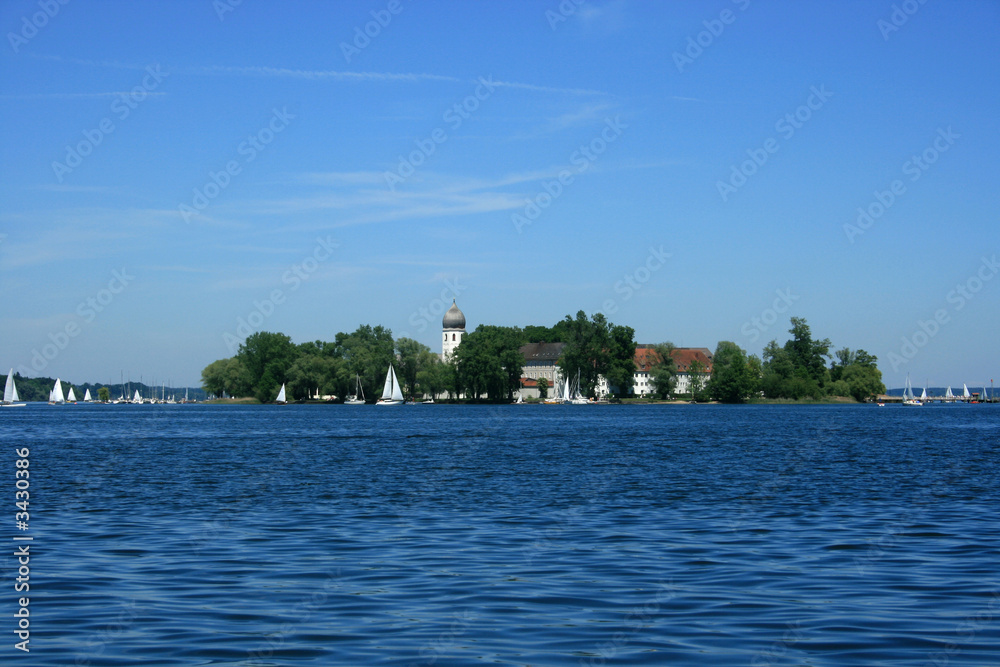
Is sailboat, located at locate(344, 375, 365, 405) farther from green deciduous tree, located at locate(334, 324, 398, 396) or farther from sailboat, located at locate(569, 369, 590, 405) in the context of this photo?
sailboat, located at locate(569, 369, 590, 405)

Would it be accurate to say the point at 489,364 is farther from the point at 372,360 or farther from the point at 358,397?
the point at 358,397

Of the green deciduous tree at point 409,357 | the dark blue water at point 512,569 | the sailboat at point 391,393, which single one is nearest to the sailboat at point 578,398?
the green deciduous tree at point 409,357

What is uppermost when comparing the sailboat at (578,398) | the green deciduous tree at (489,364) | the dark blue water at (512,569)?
the green deciduous tree at (489,364)

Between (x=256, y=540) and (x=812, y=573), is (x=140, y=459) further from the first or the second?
(x=812, y=573)

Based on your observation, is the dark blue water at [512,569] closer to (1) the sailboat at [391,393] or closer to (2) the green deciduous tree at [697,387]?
(1) the sailboat at [391,393]

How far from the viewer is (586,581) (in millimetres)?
14438

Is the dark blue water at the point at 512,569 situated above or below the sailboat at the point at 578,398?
below

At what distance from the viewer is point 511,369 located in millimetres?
174875

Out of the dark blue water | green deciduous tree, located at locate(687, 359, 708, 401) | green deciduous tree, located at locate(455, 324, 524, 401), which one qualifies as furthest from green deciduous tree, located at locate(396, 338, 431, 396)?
the dark blue water

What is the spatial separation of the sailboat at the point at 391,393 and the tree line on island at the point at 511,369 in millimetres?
5497

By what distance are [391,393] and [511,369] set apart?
75.3ft

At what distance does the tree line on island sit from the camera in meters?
170

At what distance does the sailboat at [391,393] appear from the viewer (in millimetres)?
177375

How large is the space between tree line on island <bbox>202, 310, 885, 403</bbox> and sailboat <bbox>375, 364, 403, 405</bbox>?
5.50 m
